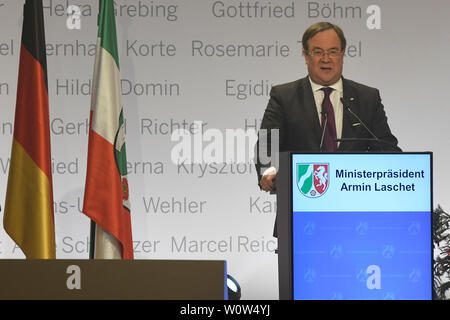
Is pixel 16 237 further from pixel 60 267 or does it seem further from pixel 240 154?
pixel 60 267

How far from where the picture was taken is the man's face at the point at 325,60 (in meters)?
5.39

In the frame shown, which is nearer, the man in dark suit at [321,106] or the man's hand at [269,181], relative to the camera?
the man's hand at [269,181]

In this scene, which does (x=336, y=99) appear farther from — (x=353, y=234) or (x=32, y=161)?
(x=353, y=234)

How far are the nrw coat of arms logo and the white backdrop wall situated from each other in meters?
3.32

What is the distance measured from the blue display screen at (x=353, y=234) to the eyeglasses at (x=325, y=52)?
3.19m

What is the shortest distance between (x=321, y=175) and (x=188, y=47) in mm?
3542

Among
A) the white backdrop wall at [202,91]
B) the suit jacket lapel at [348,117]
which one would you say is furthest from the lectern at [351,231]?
the white backdrop wall at [202,91]

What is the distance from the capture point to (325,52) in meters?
5.42

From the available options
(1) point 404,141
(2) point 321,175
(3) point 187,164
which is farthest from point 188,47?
(2) point 321,175

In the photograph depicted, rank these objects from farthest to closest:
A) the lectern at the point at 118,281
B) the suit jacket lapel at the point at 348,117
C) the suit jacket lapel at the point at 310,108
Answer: the suit jacket lapel at the point at 310,108 < the suit jacket lapel at the point at 348,117 < the lectern at the point at 118,281

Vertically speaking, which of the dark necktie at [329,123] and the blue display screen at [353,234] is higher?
the dark necktie at [329,123]

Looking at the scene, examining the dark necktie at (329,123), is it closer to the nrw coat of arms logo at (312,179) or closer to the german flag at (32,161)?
the german flag at (32,161)

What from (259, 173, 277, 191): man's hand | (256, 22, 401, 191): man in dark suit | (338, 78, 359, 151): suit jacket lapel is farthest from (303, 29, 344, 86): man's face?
(259, 173, 277, 191): man's hand

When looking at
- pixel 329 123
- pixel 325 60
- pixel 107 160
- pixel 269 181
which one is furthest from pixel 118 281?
pixel 325 60
